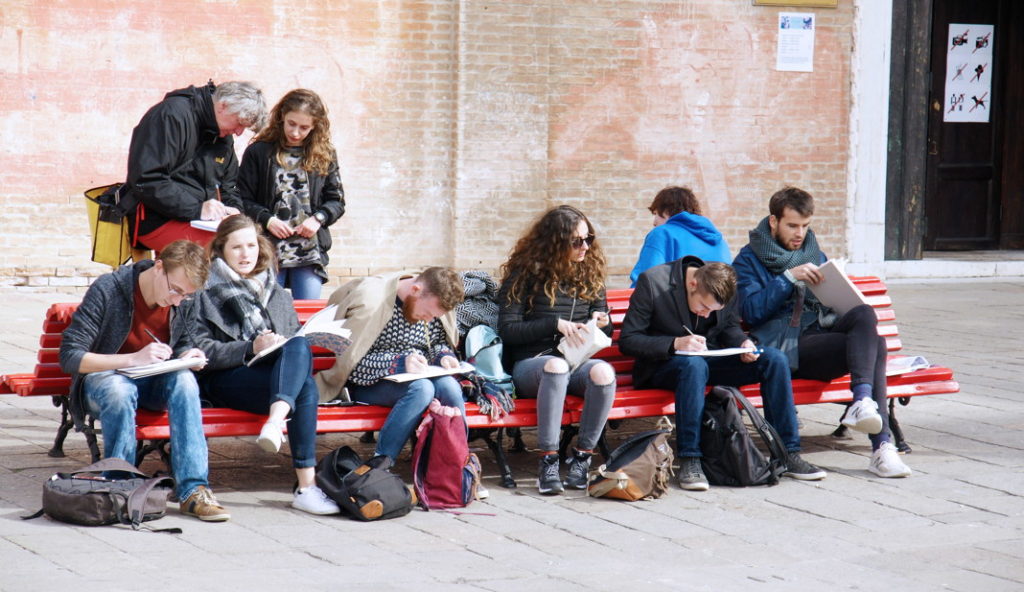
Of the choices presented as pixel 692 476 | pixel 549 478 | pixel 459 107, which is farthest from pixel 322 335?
pixel 459 107

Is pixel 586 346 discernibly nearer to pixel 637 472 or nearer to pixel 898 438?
pixel 637 472

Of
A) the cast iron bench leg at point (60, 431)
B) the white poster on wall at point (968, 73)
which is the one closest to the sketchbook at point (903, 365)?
the cast iron bench leg at point (60, 431)

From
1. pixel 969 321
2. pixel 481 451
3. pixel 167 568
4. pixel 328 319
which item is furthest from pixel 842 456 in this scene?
pixel 969 321

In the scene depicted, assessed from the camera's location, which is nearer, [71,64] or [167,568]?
[167,568]

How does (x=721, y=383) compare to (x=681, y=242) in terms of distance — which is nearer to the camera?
(x=721, y=383)

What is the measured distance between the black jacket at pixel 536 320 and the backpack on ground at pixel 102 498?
5.86 ft

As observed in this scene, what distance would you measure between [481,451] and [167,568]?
2451 millimetres

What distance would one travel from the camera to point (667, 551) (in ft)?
17.4

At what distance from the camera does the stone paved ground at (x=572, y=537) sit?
4863 mm

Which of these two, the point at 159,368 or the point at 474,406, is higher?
the point at 159,368

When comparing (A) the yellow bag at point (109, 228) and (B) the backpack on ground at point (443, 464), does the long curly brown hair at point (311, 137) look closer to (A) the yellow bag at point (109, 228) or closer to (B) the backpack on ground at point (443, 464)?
(A) the yellow bag at point (109, 228)

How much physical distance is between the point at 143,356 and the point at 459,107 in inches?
286

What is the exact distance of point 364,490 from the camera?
5.62 metres

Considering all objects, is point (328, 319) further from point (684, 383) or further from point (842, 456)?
point (842, 456)
